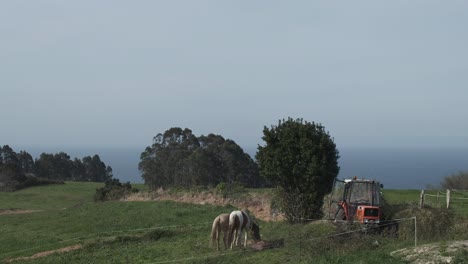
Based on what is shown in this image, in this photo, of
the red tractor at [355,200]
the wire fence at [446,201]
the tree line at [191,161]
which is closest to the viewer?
the red tractor at [355,200]

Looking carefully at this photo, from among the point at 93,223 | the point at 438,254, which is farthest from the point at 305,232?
the point at 93,223

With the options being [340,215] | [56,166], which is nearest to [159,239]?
[340,215]

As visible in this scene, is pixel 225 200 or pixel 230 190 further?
pixel 230 190

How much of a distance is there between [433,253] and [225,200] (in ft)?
81.1

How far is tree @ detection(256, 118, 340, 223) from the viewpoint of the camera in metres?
24.8

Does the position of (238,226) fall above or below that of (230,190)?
below

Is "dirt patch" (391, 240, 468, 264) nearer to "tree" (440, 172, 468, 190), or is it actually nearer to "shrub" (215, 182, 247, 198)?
"shrub" (215, 182, 247, 198)

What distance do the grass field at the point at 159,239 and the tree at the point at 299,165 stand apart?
1.49m

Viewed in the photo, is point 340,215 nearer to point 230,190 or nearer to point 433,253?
point 433,253

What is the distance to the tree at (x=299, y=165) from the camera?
81.4ft

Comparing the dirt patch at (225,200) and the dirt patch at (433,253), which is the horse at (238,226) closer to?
the dirt patch at (433,253)

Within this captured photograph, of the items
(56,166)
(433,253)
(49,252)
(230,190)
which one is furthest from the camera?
(56,166)

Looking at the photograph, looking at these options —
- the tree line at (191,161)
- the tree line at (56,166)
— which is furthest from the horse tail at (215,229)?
the tree line at (56,166)

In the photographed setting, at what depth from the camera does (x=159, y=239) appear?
979 inches
